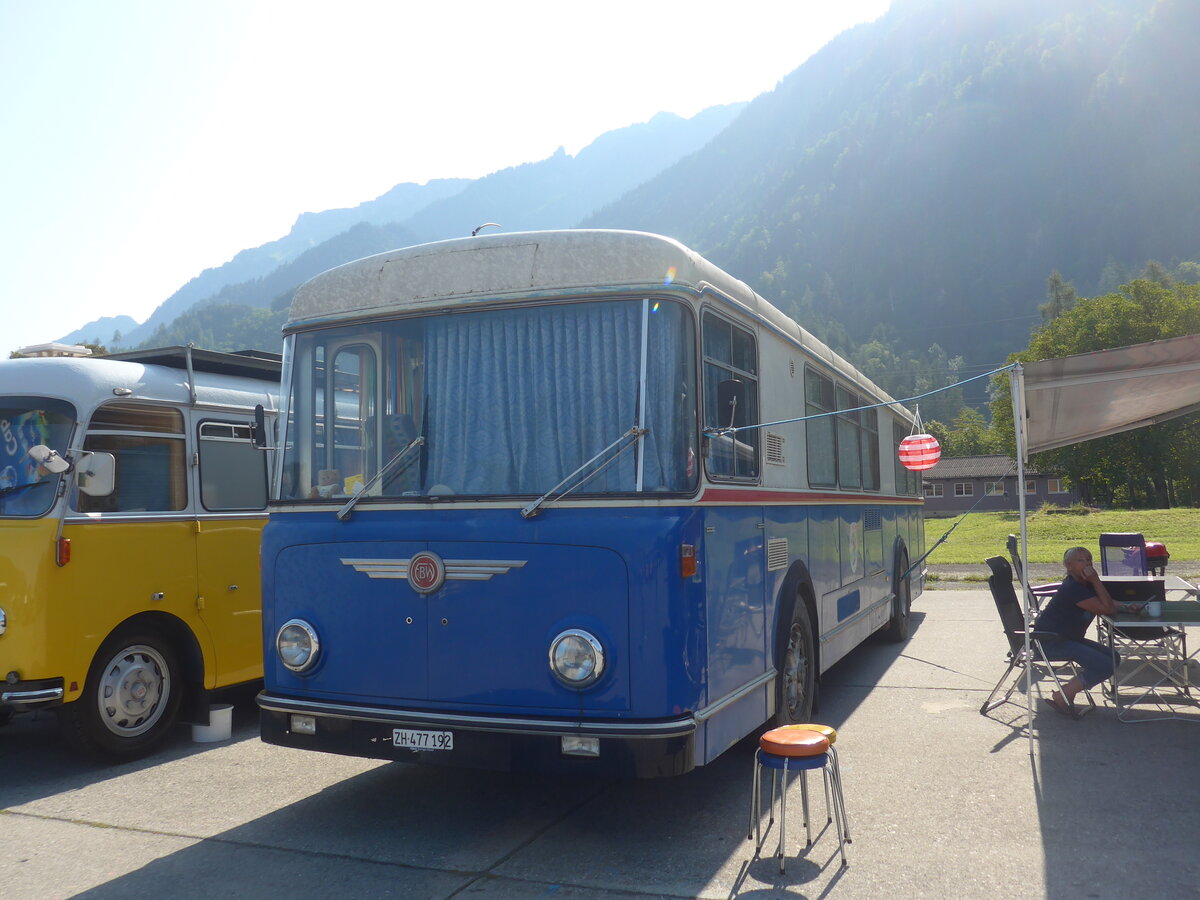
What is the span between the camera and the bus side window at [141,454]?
7246 millimetres

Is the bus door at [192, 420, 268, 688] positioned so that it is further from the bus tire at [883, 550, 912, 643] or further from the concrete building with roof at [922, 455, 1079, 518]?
the concrete building with roof at [922, 455, 1079, 518]

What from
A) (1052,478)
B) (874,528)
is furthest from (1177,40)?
(874,528)

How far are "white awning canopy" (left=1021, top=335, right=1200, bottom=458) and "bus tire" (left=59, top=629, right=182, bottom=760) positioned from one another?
665 cm

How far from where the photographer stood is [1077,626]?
8000 mm

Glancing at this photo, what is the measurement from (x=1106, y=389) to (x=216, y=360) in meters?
7.15

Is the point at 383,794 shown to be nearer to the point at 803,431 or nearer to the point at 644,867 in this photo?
the point at 644,867

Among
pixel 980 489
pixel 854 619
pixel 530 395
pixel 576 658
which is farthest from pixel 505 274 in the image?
pixel 980 489

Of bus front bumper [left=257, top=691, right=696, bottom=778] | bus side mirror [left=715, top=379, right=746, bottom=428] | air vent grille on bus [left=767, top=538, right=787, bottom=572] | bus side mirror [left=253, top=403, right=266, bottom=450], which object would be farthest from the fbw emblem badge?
air vent grille on bus [left=767, top=538, right=787, bottom=572]

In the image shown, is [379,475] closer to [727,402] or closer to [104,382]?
[727,402]

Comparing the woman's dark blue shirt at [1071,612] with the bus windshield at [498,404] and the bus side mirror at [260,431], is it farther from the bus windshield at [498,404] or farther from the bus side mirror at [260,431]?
the bus side mirror at [260,431]

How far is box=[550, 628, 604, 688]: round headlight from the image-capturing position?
4.78 meters

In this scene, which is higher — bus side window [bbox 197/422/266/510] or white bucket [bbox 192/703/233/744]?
bus side window [bbox 197/422/266/510]

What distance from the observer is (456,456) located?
17.3 ft

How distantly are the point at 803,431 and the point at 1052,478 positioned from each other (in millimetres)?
92752
